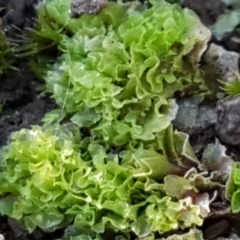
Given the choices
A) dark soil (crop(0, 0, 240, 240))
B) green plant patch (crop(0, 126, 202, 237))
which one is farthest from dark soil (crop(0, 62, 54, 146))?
green plant patch (crop(0, 126, 202, 237))

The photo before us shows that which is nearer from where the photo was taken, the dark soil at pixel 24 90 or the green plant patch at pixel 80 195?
the green plant patch at pixel 80 195

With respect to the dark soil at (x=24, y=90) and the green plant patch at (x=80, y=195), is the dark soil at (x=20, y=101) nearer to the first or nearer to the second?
the dark soil at (x=24, y=90)

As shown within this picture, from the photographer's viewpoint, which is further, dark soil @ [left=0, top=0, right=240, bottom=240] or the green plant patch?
dark soil @ [left=0, top=0, right=240, bottom=240]

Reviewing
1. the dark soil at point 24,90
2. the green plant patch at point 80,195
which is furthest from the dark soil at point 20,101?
the green plant patch at point 80,195

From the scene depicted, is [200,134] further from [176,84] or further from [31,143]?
[31,143]

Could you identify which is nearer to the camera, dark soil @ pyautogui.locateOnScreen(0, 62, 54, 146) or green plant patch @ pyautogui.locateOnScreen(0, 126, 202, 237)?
green plant patch @ pyautogui.locateOnScreen(0, 126, 202, 237)

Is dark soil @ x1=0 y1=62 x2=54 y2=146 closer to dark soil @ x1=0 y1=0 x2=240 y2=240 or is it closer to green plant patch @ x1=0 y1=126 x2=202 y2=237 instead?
dark soil @ x1=0 y1=0 x2=240 y2=240

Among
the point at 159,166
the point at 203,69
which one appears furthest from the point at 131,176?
the point at 203,69

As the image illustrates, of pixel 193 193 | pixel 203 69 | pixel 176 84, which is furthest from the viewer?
pixel 203 69
